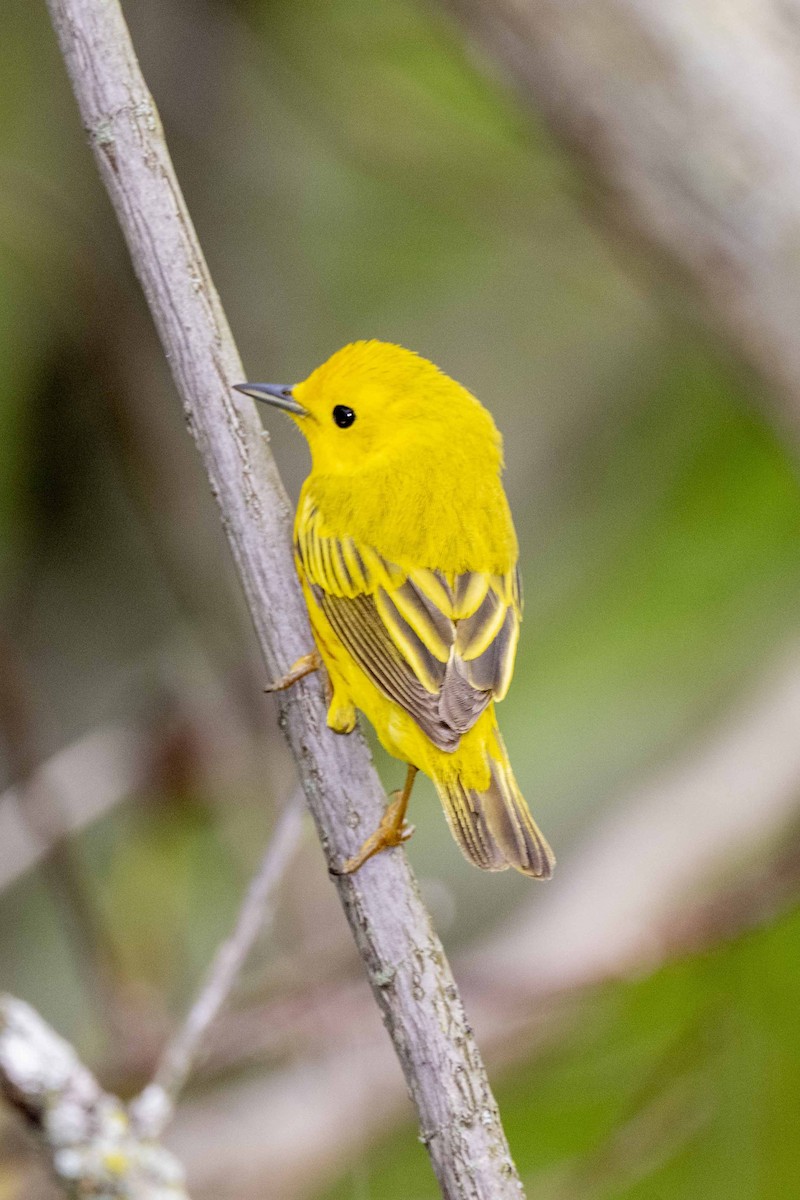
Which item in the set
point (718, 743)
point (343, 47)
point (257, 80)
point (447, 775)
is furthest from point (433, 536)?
point (257, 80)

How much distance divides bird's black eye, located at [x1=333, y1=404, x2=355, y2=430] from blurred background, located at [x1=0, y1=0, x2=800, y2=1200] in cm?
112

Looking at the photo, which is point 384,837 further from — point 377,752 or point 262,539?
point 377,752

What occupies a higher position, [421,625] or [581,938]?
[581,938]

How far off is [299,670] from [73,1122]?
725 mm

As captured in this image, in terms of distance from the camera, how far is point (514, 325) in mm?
5332

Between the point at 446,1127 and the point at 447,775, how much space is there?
0.58 meters

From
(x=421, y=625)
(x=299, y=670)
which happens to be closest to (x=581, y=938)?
(x=421, y=625)

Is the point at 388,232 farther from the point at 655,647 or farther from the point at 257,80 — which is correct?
the point at 655,647

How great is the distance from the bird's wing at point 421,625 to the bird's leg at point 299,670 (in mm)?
109

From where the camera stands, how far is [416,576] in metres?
2.18

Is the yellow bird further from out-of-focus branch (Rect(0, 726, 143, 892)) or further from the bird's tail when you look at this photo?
out-of-focus branch (Rect(0, 726, 143, 892))

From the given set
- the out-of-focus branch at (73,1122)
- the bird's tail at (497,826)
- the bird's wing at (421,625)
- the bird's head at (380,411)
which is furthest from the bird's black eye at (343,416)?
the out-of-focus branch at (73,1122)

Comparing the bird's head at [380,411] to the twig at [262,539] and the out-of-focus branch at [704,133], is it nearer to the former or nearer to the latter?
the twig at [262,539]

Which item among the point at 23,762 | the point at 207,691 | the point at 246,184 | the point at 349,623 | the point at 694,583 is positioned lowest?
the point at 349,623
